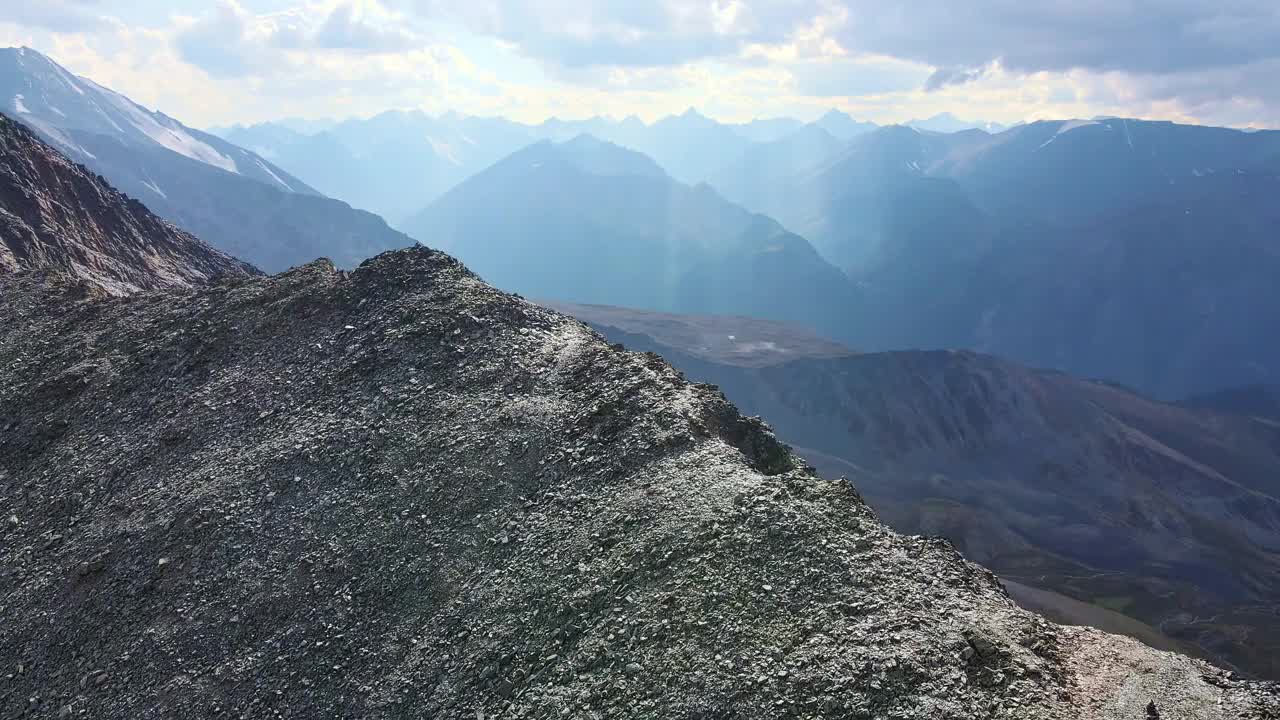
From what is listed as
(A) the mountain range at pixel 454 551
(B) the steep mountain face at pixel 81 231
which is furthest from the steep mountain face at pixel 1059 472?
(B) the steep mountain face at pixel 81 231

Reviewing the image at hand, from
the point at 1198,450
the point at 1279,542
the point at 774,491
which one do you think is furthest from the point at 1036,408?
the point at 774,491

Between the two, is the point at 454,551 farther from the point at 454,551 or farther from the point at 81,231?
the point at 81,231

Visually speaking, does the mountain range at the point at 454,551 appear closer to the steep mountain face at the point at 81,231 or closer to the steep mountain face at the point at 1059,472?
the steep mountain face at the point at 81,231

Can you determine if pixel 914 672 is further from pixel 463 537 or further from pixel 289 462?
pixel 289 462

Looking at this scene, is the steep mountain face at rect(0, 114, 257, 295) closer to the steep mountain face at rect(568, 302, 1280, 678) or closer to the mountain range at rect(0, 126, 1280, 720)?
the mountain range at rect(0, 126, 1280, 720)

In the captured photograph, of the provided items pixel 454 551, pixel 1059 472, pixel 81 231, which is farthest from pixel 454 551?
pixel 1059 472

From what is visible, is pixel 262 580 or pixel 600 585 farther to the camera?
pixel 262 580
